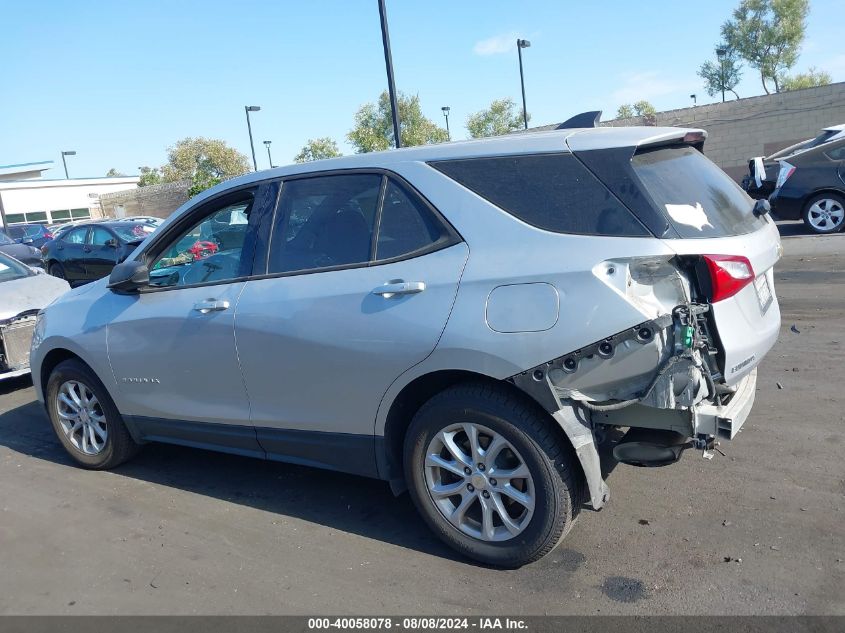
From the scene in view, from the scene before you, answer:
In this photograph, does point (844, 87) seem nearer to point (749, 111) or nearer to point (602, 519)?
point (749, 111)

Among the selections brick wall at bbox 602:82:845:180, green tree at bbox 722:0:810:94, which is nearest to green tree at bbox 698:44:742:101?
green tree at bbox 722:0:810:94

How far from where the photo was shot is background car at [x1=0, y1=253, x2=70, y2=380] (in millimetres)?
6838

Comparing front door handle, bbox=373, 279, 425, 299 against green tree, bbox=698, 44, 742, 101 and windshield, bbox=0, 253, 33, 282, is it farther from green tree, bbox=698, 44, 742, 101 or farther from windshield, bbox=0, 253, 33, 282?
green tree, bbox=698, 44, 742, 101

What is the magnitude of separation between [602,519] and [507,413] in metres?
1.00

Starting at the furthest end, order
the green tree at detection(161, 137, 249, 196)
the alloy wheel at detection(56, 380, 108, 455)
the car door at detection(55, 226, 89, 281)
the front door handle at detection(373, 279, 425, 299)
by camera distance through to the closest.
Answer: the green tree at detection(161, 137, 249, 196) → the car door at detection(55, 226, 89, 281) → the alloy wheel at detection(56, 380, 108, 455) → the front door handle at detection(373, 279, 425, 299)

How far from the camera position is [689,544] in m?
3.51

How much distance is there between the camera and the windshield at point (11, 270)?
26.2 feet

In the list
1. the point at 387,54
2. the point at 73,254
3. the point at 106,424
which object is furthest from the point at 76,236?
the point at 106,424

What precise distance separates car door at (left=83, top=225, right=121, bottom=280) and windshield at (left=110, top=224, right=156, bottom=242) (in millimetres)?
128

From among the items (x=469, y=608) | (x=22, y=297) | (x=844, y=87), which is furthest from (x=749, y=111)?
(x=469, y=608)

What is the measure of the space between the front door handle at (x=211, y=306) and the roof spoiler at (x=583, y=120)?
2.06 metres

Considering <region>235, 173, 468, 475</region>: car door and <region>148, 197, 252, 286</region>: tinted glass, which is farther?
<region>148, 197, 252, 286</region>: tinted glass

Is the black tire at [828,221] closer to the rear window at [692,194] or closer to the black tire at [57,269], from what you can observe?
the rear window at [692,194]
